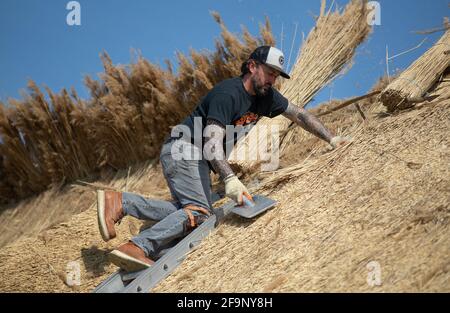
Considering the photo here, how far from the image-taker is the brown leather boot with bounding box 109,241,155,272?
274 cm

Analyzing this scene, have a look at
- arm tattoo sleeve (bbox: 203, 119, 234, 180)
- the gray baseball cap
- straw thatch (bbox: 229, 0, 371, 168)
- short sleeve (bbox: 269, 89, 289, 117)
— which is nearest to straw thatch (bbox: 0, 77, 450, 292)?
arm tattoo sleeve (bbox: 203, 119, 234, 180)

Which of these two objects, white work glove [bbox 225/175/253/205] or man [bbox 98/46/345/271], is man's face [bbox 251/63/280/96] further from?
white work glove [bbox 225/175/253/205]

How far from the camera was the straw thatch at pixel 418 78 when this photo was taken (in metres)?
3.28

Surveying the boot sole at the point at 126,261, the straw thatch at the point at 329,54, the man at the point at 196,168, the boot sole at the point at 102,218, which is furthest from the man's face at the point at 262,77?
the boot sole at the point at 126,261

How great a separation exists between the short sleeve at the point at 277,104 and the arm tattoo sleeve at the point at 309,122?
48 millimetres

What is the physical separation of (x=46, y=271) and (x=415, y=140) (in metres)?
2.58

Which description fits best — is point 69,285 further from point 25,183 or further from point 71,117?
point 25,183

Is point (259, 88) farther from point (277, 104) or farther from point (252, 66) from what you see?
Answer: point (277, 104)

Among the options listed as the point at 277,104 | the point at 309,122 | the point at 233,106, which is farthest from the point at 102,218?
the point at 309,122

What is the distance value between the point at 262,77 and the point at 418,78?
110 centimetres

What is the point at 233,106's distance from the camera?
3.02 m

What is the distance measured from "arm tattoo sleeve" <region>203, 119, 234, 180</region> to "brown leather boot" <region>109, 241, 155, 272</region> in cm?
61
